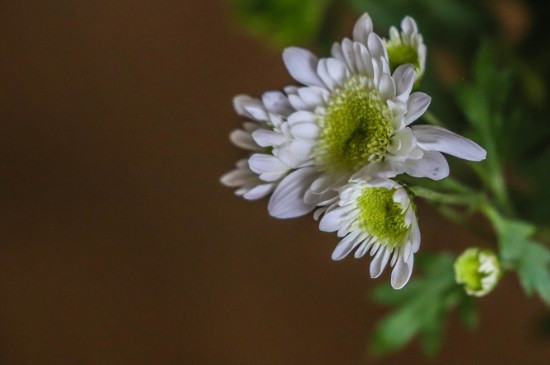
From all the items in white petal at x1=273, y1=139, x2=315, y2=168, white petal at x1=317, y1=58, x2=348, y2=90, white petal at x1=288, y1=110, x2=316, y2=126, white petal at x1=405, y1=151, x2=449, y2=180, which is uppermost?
white petal at x1=317, y1=58, x2=348, y2=90

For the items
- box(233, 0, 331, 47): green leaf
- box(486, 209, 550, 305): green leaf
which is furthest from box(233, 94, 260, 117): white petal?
box(233, 0, 331, 47): green leaf

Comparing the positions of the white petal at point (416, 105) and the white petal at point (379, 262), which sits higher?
the white petal at point (416, 105)

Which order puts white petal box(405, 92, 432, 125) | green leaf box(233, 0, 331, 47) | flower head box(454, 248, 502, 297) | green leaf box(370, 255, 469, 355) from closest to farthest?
white petal box(405, 92, 432, 125) < flower head box(454, 248, 502, 297) < green leaf box(370, 255, 469, 355) < green leaf box(233, 0, 331, 47)

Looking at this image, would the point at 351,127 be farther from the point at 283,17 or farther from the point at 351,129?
the point at 283,17

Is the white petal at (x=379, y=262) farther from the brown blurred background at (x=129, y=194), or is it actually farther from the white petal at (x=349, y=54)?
the brown blurred background at (x=129, y=194)

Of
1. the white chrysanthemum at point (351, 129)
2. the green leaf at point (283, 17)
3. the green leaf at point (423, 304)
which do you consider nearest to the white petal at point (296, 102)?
the white chrysanthemum at point (351, 129)

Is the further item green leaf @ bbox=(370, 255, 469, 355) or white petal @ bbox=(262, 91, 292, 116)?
green leaf @ bbox=(370, 255, 469, 355)

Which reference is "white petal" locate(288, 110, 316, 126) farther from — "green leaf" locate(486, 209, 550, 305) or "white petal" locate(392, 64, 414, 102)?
"green leaf" locate(486, 209, 550, 305)
